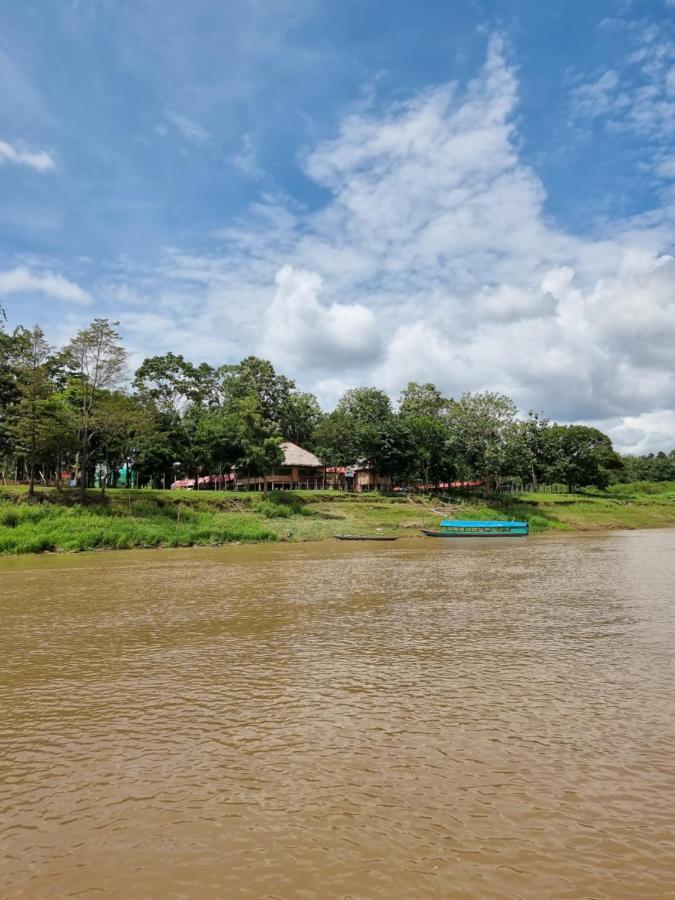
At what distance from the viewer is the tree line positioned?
4131 cm

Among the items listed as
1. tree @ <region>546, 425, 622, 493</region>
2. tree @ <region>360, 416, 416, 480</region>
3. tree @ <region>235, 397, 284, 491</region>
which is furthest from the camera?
tree @ <region>546, 425, 622, 493</region>

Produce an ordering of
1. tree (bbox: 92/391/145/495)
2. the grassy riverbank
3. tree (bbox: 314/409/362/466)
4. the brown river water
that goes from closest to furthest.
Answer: the brown river water < the grassy riverbank < tree (bbox: 92/391/145/495) < tree (bbox: 314/409/362/466)

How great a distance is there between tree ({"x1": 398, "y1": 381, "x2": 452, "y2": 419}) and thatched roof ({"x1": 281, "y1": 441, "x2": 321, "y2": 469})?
23.6 m

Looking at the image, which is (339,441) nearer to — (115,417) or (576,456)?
(115,417)

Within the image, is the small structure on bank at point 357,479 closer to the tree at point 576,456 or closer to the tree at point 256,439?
the tree at point 256,439

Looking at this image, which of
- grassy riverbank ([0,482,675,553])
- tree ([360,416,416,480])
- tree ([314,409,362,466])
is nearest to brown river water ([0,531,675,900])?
grassy riverbank ([0,482,675,553])

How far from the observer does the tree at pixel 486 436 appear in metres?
59.2

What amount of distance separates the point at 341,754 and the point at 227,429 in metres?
50.5

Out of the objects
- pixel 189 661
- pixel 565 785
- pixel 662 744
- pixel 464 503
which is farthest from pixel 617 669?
pixel 464 503

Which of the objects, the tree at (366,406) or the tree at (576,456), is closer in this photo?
the tree at (366,406)

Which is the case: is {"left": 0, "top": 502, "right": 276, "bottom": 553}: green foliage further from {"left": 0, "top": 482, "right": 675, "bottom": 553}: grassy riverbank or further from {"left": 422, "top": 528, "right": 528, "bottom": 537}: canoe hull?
{"left": 422, "top": 528, "right": 528, "bottom": 537}: canoe hull

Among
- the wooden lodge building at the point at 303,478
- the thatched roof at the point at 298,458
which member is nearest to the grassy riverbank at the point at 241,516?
the thatched roof at the point at 298,458

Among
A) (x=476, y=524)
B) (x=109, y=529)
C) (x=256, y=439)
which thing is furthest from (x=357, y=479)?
(x=109, y=529)

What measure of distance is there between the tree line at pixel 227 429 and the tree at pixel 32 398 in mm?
87
